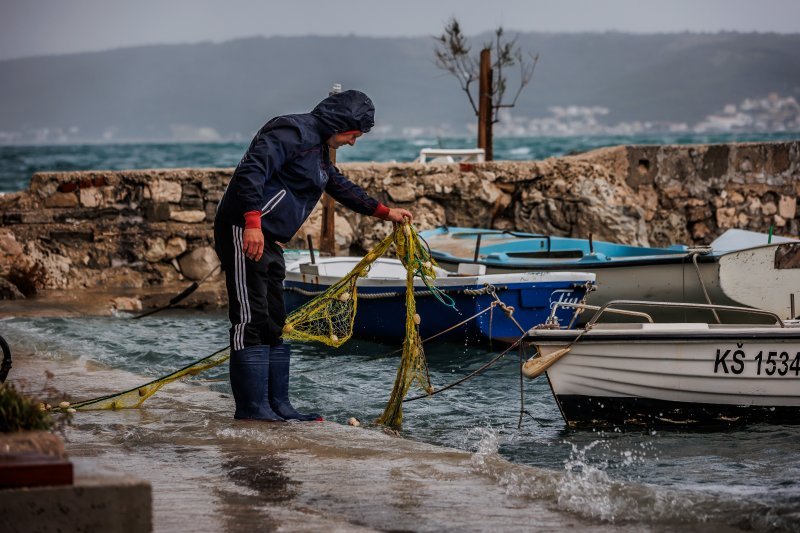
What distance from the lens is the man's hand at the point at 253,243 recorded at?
6.38 m

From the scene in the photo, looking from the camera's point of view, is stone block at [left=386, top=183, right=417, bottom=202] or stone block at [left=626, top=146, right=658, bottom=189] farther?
Answer: stone block at [left=626, top=146, right=658, bottom=189]

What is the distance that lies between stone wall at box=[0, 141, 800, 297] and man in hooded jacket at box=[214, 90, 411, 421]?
25.9ft

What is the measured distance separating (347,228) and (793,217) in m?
7.38

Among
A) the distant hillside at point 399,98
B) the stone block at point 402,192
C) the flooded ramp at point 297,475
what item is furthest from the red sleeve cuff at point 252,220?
the distant hillside at point 399,98

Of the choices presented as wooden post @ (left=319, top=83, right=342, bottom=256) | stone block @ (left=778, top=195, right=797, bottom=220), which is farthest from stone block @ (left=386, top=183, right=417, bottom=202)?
stone block @ (left=778, top=195, right=797, bottom=220)

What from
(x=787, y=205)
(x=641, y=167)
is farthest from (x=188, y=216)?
(x=787, y=205)

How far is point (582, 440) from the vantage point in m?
7.57

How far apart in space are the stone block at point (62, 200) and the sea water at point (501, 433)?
10.3ft

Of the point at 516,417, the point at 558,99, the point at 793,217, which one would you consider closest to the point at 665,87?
the point at 558,99

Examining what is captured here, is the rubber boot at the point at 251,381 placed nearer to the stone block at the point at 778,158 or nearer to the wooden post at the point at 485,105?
the wooden post at the point at 485,105

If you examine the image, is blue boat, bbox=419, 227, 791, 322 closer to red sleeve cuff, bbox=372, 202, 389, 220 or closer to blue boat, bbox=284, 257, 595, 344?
blue boat, bbox=284, 257, 595, 344

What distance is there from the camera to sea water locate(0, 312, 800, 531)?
210 inches

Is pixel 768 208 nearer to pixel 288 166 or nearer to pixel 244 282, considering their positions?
pixel 288 166

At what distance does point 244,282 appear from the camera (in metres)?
6.56
